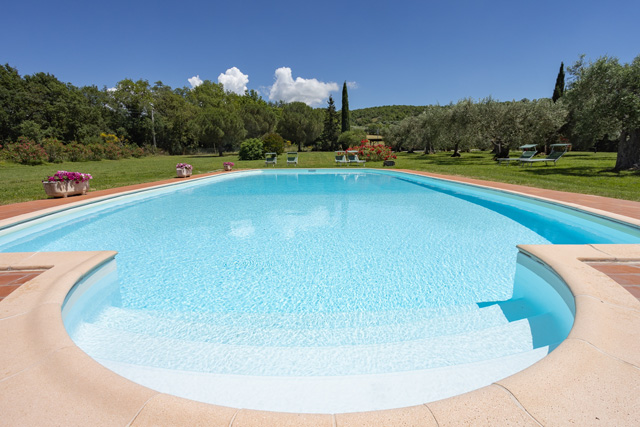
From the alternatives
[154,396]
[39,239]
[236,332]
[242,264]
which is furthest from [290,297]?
[39,239]

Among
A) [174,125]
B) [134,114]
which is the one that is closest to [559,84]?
[174,125]

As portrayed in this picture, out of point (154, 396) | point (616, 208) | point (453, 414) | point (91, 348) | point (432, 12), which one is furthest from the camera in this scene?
point (432, 12)

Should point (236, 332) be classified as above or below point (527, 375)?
below

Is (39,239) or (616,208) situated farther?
(616,208)

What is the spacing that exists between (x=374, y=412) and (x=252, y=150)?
23790 mm

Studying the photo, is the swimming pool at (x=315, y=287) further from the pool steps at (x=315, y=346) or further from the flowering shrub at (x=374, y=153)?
the flowering shrub at (x=374, y=153)

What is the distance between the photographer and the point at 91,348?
215 centimetres

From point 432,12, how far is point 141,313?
18.8 metres

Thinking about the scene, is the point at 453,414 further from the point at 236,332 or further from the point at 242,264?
the point at 242,264

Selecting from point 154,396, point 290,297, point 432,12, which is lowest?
point 290,297

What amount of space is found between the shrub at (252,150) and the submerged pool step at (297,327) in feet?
71.3

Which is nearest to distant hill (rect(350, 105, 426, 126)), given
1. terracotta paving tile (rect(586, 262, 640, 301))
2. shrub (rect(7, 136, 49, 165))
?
shrub (rect(7, 136, 49, 165))

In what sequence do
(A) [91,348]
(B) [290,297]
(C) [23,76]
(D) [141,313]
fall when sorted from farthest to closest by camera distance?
(C) [23,76] < (B) [290,297] < (D) [141,313] < (A) [91,348]

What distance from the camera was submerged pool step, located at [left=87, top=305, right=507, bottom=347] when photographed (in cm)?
244
